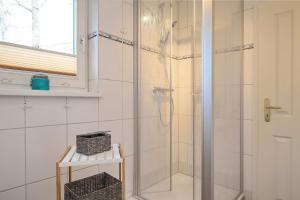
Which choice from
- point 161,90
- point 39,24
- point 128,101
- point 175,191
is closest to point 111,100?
point 128,101

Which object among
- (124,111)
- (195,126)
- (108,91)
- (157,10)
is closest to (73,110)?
(108,91)

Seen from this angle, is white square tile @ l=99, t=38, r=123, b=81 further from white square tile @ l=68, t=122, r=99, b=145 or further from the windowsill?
white square tile @ l=68, t=122, r=99, b=145

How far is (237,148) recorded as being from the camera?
1650 millimetres

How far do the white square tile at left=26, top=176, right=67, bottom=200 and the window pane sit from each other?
87 cm

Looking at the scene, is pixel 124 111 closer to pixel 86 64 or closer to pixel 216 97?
pixel 86 64

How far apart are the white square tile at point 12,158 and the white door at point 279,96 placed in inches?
69.4

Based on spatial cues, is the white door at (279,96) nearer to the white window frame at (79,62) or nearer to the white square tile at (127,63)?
the white square tile at (127,63)

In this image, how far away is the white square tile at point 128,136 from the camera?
1.65m

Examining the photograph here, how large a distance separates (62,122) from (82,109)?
0.53ft

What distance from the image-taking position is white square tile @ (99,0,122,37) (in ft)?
4.82

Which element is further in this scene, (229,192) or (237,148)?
(237,148)

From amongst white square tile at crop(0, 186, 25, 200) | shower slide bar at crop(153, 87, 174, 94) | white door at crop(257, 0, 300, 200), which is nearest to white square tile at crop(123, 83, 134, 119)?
shower slide bar at crop(153, 87, 174, 94)

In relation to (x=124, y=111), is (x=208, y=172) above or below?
below

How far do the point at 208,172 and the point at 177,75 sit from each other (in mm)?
976
